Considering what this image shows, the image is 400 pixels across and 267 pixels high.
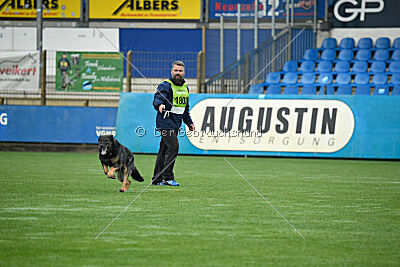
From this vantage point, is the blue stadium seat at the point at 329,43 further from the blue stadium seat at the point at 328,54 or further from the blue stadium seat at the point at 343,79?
the blue stadium seat at the point at 343,79

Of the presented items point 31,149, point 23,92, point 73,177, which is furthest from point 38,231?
point 23,92

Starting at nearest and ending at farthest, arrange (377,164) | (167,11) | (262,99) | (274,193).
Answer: (274,193), (377,164), (262,99), (167,11)

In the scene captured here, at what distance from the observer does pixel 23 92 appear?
22.0 meters

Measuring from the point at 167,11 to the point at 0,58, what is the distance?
27.1 feet

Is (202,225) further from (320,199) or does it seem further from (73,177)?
(73,177)

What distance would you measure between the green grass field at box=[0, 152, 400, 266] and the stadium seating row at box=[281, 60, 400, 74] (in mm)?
10051

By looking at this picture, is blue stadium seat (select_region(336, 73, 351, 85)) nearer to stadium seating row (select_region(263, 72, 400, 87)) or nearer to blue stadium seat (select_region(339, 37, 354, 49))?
stadium seating row (select_region(263, 72, 400, 87))

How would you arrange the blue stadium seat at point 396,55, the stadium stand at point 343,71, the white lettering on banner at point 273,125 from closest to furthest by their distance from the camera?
the white lettering on banner at point 273,125
the stadium stand at point 343,71
the blue stadium seat at point 396,55

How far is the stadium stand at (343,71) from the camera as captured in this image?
22.2 meters

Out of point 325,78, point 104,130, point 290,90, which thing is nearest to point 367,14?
point 325,78

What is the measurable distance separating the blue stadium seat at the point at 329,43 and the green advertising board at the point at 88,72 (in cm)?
793

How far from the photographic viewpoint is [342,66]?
23.5m

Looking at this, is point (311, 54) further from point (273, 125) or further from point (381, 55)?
point (273, 125)

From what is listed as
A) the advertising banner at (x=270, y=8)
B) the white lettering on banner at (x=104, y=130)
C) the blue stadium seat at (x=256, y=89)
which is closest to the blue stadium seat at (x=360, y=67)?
the blue stadium seat at (x=256, y=89)
